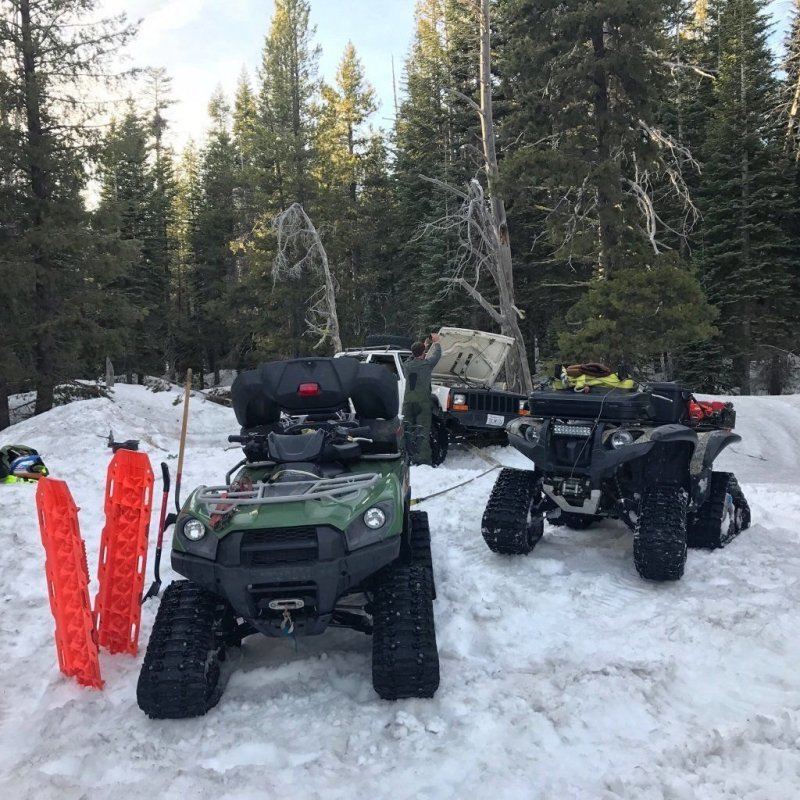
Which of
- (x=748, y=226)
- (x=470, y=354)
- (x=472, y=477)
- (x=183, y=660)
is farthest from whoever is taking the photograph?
(x=748, y=226)

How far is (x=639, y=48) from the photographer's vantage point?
1524cm

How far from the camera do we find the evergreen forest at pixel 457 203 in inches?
619

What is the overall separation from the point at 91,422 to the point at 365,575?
12904 mm

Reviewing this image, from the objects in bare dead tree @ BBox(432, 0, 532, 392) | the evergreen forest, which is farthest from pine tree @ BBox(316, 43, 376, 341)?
bare dead tree @ BBox(432, 0, 532, 392)

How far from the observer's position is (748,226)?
23062mm

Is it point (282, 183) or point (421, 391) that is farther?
point (282, 183)

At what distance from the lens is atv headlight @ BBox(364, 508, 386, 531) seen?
12.1 feet

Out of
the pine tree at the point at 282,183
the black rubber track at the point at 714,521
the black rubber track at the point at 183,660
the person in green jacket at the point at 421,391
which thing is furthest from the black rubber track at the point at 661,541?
the pine tree at the point at 282,183

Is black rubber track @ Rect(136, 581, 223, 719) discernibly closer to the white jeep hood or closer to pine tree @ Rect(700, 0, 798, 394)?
the white jeep hood

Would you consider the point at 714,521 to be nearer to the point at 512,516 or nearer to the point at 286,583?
the point at 512,516

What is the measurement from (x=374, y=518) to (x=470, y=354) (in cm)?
933

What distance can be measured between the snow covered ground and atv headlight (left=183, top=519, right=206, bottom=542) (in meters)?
0.91

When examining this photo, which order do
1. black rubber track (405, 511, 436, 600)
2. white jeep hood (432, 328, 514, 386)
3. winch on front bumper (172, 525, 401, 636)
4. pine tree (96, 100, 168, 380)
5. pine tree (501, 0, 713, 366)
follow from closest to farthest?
winch on front bumper (172, 525, 401, 636) → black rubber track (405, 511, 436, 600) → white jeep hood (432, 328, 514, 386) → pine tree (501, 0, 713, 366) → pine tree (96, 100, 168, 380)

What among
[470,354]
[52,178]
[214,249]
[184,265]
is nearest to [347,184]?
[214,249]
